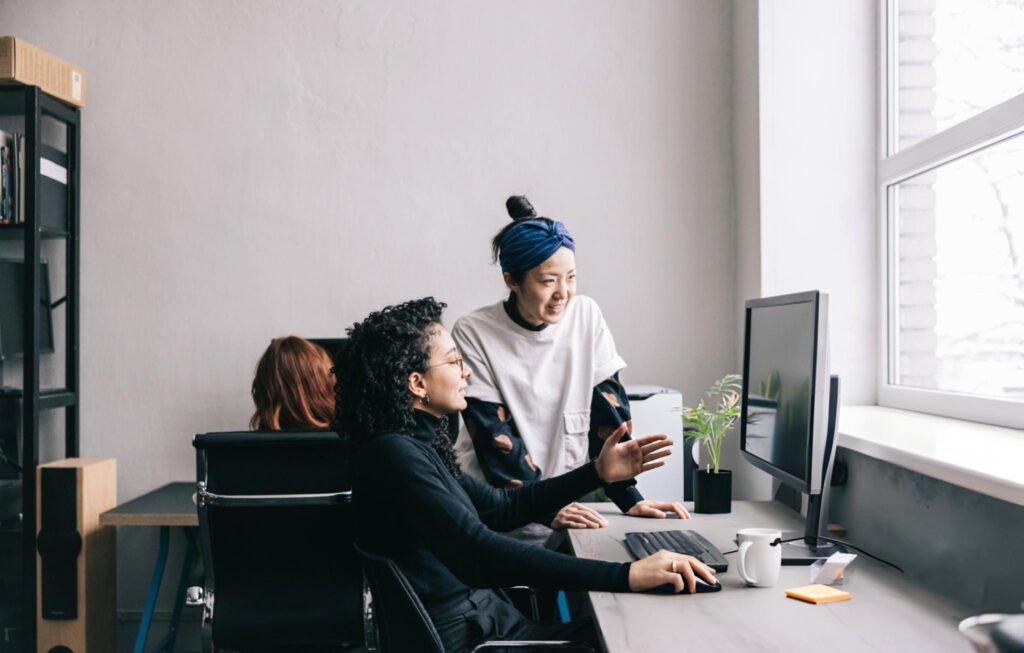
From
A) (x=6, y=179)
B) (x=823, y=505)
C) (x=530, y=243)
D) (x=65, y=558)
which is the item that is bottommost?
(x=65, y=558)

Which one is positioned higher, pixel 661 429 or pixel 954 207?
pixel 954 207

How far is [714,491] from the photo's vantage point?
2.03 meters

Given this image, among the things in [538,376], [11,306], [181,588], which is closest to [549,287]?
[538,376]

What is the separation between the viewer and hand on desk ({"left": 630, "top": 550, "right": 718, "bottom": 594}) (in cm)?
135

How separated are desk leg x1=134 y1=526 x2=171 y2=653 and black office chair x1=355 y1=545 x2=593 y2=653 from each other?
1.73 m

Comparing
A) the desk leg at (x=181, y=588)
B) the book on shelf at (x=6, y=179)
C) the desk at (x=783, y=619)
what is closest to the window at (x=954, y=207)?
the desk at (x=783, y=619)

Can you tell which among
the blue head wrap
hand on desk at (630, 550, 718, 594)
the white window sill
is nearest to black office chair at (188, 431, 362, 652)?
the blue head wrap

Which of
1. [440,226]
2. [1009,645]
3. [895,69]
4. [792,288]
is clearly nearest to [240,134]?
[440,226]

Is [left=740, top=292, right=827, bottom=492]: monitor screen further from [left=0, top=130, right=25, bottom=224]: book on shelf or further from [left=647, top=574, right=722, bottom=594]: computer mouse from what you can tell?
[left=0, top=130, right=25, bottom=224]: book on shelf

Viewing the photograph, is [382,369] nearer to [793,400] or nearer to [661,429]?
[793,400]

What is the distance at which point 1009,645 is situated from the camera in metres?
0.62

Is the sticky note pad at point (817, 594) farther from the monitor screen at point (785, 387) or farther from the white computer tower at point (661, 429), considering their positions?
the white computer tower at point (661, 429)

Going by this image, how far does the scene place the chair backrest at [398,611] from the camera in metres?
1.37

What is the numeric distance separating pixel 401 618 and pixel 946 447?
1.00 meters
